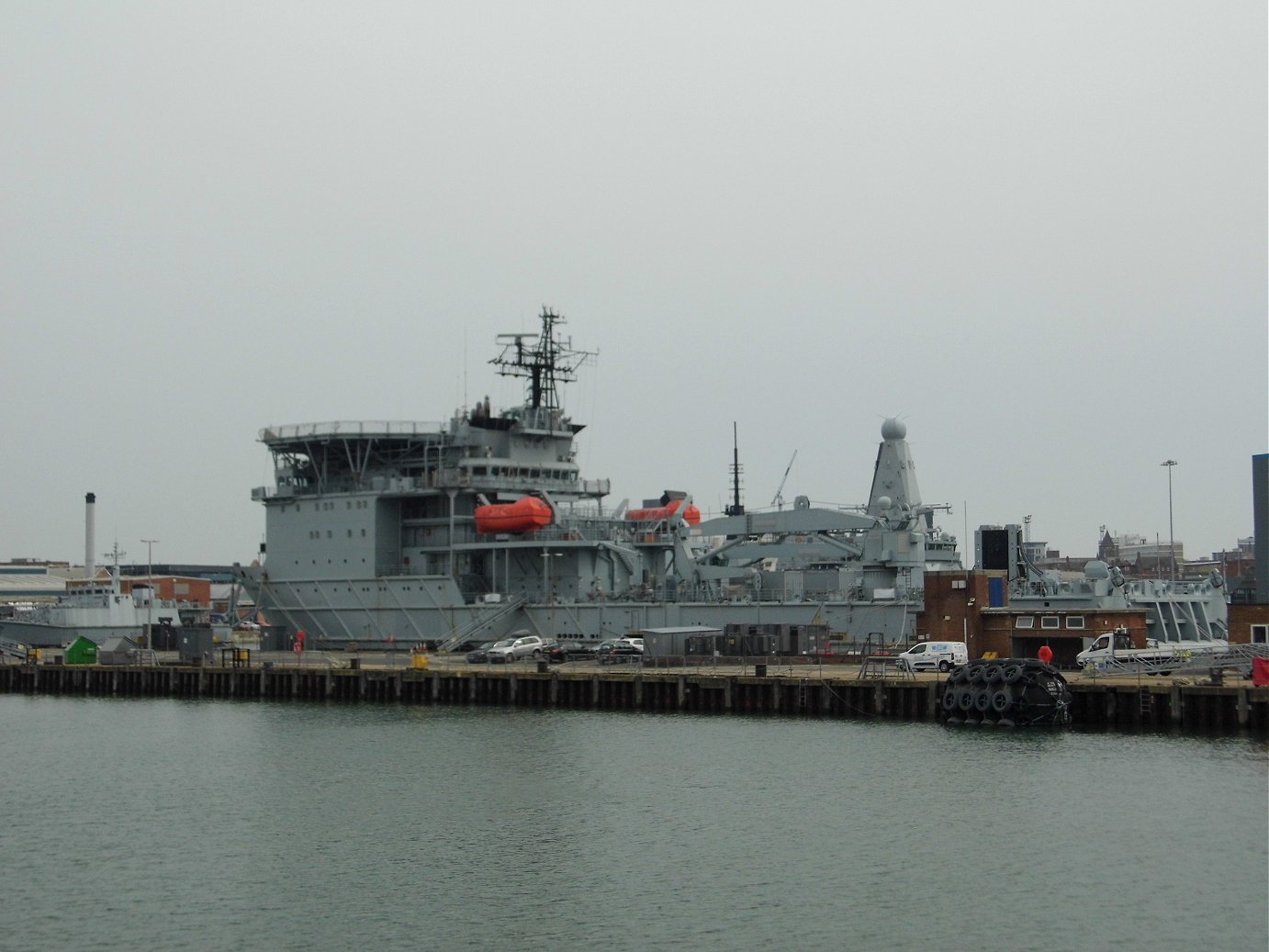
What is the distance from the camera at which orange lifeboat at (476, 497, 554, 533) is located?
5969 cm

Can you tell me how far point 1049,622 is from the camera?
47.4 meters

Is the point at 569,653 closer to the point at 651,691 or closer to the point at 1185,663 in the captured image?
the point at 651,691

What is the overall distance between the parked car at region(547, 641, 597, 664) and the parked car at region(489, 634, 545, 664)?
53 cm

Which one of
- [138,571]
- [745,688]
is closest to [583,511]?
[745,688]

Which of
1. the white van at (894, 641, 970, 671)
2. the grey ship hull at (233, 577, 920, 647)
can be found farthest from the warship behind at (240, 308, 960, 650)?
the white van at (894, 641, 970, 671)

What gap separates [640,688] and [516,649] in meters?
9.29

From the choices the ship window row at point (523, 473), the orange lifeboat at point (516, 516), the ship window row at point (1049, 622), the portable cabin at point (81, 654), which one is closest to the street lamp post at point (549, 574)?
the orange lifeboat at point (516, 516)

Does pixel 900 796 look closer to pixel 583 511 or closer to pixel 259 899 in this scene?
pixel 259 899

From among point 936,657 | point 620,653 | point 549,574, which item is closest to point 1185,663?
point 936,657

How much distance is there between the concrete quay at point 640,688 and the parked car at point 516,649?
1.01 m

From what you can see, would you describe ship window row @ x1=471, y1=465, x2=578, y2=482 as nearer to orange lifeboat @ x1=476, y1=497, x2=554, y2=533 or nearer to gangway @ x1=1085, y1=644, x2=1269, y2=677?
orange lifeboat @ x1=476, y1=497, x2=554, y2=533

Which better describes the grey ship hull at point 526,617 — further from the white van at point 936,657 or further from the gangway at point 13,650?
the gangway at point 13,650

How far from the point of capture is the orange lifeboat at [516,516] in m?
59.7

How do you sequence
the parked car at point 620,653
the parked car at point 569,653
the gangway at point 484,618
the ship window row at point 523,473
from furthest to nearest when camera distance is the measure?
1. the ship window row at point 523,473
2. the gangway at point 484,618
3. the parked car at point 569,653
4. the parked car at point 620,653
